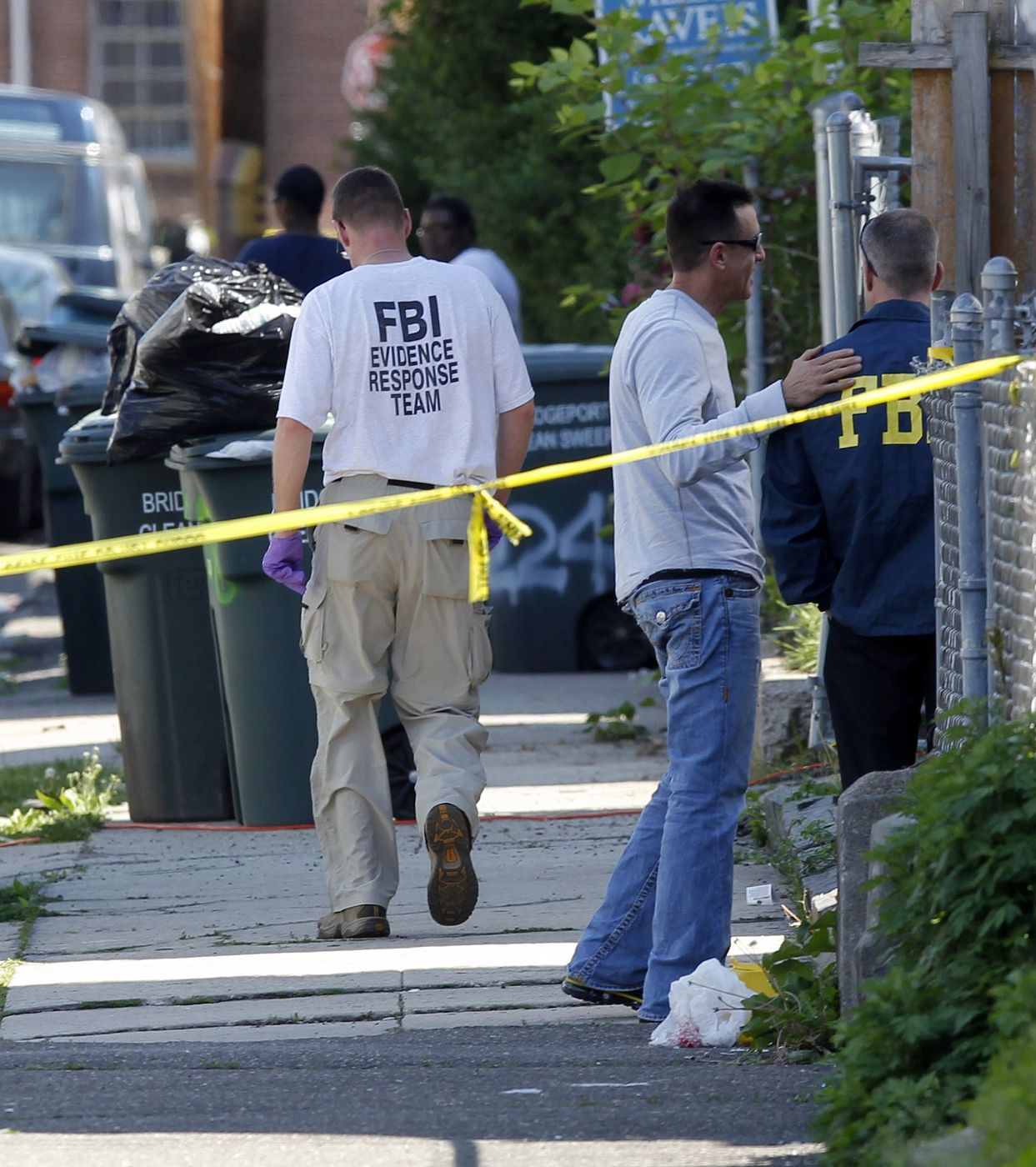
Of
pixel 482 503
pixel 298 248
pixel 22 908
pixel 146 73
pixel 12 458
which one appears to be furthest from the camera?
pixel 146 73

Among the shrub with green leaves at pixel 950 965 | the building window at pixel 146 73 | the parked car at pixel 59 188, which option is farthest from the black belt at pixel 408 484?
the building window at pixel 146 73

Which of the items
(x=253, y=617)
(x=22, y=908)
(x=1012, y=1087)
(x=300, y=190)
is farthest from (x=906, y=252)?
(x=300, y=190)

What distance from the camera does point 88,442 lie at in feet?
23.8

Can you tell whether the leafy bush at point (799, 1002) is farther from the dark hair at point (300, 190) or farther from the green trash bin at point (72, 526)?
the green trash bin at point (72, 526)

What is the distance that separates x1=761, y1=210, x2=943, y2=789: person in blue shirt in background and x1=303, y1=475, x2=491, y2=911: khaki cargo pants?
3.30 ft

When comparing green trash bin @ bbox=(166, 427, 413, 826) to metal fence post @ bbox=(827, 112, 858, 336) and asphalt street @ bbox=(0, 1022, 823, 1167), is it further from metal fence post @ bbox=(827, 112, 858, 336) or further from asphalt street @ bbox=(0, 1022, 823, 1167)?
asphalt street @ bbox=(0, 1022, 823, 1167)

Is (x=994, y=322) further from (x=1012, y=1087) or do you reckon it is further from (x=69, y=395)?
(x=69, y=395)

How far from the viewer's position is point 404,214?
5730 millimetres

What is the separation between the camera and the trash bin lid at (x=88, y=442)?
721cm

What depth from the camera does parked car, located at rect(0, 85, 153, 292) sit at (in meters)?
21.8

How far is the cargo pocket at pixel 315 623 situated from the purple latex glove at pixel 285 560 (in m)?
0.07

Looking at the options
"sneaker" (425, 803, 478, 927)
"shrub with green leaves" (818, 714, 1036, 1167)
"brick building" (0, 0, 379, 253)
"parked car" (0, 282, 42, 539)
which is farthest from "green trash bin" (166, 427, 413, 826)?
"brick building" (0, 0, 379, 253)

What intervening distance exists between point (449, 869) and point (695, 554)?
1.23 metres

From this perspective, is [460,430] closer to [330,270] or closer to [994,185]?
[994,185]
